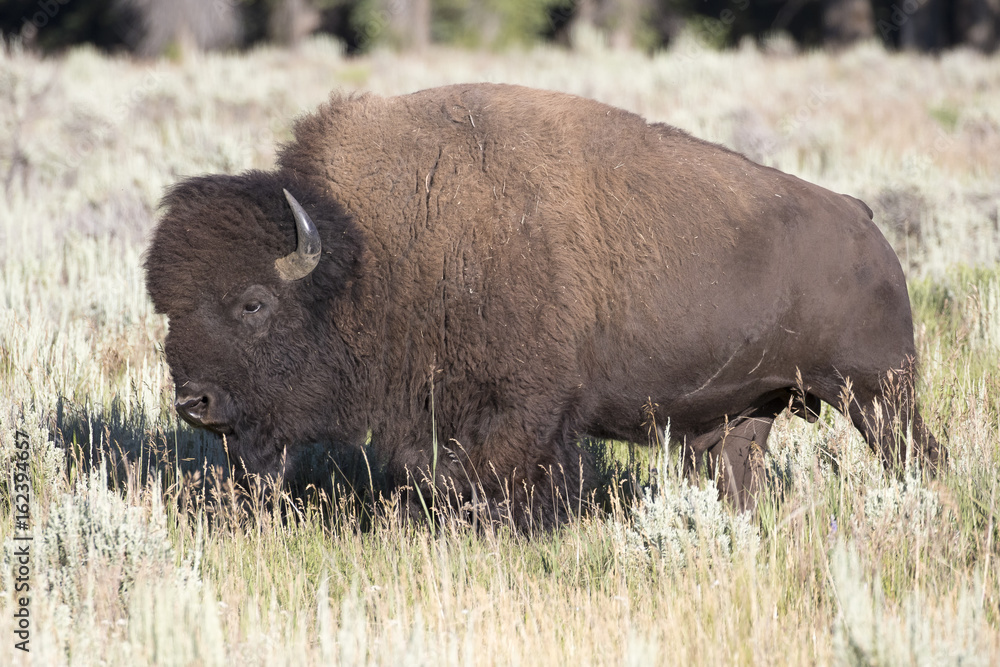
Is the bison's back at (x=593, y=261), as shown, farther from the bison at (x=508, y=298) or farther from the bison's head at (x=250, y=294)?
the bison's head at (x=250, y=294)

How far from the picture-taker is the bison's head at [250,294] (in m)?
3.79

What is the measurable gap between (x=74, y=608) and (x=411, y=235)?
5.81 feet

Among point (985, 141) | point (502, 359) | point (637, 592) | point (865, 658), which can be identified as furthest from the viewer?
point (985, 141)

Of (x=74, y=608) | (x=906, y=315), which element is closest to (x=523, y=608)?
(x=74, y=608)

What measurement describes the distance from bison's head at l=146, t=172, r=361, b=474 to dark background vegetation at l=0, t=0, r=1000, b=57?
26.4 m

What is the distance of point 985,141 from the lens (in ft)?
43.7

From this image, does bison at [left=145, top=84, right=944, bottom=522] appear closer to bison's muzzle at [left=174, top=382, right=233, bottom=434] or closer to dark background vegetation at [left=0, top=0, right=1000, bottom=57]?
bison's muzzle at [left=174, top=382, right=233, bottom=434]

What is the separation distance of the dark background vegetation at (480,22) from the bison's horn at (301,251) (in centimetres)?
2643

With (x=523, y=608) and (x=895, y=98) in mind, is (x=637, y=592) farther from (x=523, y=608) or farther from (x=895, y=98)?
(x=895, y=98)

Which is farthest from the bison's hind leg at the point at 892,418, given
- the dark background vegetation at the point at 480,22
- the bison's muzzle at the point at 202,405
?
the dark background vegetation at the point at 480,22

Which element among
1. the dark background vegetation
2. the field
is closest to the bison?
the field

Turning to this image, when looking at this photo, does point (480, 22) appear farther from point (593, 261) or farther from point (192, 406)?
point (192, 406)

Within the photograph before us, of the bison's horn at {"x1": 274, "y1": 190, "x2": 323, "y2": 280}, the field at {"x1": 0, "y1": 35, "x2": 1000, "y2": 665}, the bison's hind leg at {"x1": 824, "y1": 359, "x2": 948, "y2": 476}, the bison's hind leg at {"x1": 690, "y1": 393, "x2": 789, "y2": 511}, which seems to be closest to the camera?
the field at {"x1": 0, "y1": 35, "x2": 1000, "y2": 665}

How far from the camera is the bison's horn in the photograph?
369cm
